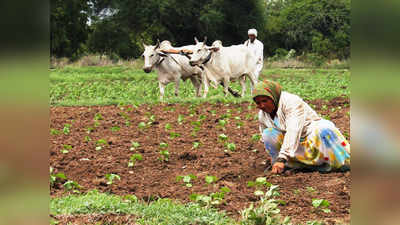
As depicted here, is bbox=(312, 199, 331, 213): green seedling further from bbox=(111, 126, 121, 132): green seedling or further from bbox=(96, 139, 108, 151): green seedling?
bbox=(111, 126, 121, 132): green seedling

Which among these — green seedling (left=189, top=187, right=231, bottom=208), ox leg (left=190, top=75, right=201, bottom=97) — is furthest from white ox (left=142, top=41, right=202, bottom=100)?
green seedling (left=189, top=187, right=231, bottom=208)

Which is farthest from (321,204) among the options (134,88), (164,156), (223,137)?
(134,88)

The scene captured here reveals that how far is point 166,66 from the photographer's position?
1370cm

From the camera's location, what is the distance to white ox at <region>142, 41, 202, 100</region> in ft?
43.7

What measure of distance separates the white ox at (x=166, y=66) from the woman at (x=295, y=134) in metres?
8.21

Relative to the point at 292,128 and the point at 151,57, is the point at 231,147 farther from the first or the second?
the point at 151,57

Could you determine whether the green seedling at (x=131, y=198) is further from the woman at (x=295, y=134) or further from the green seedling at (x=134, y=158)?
the green seedling at (x=134, y=158)

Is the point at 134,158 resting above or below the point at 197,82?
below

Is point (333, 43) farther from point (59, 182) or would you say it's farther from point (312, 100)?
point (59, 182)

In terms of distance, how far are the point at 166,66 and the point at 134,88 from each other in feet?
14.2

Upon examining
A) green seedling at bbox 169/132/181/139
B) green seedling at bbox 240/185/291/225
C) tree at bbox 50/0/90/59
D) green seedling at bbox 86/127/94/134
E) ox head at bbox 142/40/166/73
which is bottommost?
green seedling at bbox 86/127/94/134

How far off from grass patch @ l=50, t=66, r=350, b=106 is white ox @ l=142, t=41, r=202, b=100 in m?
0.64

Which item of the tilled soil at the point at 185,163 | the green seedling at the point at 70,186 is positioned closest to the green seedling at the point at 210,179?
the tilled soil at the point at 185,163
